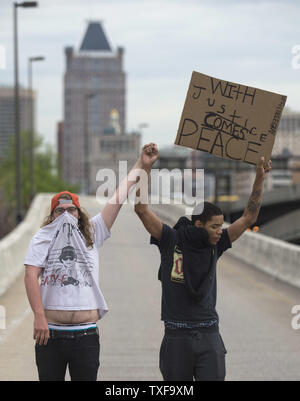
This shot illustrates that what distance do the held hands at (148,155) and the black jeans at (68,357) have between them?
1.08 metres

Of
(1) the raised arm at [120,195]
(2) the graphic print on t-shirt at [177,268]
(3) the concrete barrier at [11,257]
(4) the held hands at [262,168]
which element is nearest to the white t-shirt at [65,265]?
(1) the raised arm at [120,195]

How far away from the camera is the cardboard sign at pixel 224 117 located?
6.05m

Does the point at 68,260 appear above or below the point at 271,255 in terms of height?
above

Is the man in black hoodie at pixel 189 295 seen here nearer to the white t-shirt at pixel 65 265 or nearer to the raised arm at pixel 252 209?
the raised arm at pixel 252 209

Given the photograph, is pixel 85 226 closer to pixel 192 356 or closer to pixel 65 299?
pixel 65 299

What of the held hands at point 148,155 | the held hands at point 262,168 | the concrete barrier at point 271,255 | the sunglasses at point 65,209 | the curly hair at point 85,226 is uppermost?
the held hands at point 148,155

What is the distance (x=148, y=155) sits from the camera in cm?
567

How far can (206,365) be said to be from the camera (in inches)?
221

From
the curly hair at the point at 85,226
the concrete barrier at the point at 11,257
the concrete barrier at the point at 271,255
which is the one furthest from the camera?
the concrete barrier at the point at 271,255

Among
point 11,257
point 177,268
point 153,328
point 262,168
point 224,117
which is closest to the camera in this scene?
point 177,268

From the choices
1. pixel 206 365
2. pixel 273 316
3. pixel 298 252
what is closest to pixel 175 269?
pixel 206 365

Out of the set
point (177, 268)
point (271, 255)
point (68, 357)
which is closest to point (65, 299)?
point (68, 357)

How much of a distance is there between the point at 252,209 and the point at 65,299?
→ 1.51m

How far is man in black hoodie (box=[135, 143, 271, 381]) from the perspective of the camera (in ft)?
18.5
